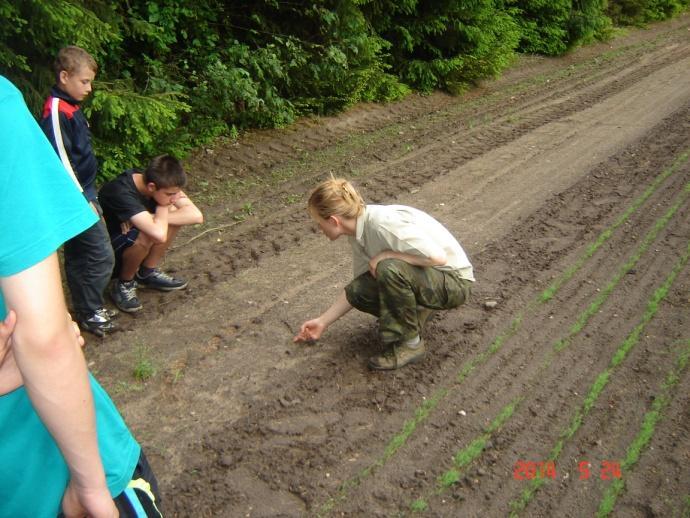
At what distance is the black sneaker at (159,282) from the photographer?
185 inches

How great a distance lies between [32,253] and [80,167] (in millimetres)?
3236

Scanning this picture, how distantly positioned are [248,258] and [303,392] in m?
1.90

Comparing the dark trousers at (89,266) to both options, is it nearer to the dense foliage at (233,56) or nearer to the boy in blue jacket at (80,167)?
the boy in blue jacket at (80,167)

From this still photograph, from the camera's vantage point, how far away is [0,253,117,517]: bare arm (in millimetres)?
1084

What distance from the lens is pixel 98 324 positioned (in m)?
4.14

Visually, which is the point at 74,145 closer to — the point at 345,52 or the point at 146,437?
the point at 146,437

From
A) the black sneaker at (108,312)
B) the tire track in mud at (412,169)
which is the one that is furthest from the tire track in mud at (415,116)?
the black sneaker at (108,312)

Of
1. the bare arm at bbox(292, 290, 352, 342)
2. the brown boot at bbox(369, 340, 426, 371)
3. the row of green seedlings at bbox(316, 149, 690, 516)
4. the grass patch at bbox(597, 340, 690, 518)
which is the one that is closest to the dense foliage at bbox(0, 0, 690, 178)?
the bare arm at bbox(292, 290, 352, 342)

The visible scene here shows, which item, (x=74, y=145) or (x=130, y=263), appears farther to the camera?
(x=130, y=263)

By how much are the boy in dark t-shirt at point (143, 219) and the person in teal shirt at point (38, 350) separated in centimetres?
309

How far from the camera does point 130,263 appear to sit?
4457 millimetres

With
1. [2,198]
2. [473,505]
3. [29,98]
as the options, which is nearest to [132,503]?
[2,198]

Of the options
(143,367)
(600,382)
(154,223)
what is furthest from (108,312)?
(600,382)

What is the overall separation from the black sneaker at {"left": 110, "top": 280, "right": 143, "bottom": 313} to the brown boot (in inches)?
72.5
